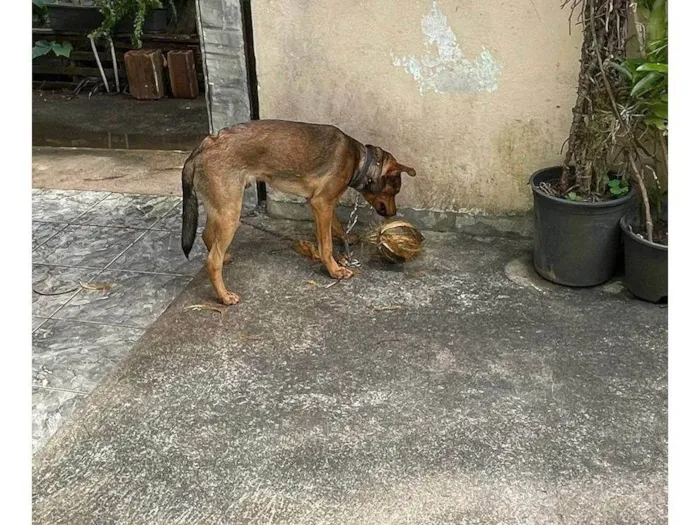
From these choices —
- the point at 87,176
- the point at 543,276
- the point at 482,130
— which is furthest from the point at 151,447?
the point at 87,176

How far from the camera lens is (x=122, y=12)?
8523 mm

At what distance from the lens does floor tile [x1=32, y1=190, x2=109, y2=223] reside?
5724 millimetres

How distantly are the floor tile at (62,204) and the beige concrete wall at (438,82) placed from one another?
1.77 metres

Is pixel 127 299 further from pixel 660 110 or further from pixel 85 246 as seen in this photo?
pixel 660 110

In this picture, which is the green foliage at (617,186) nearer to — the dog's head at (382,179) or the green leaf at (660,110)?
the green leaf at (660,110)

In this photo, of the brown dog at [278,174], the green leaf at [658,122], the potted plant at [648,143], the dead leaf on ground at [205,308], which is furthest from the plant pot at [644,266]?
the dead leaf on ground at [205,308]

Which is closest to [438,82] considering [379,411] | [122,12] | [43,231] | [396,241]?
[396,241]

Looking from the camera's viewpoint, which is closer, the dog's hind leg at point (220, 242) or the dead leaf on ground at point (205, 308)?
the dog's hind leg at point (220, 242)

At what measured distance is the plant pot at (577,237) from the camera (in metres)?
4.29

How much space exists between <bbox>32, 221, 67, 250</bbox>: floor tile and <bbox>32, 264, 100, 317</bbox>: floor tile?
40 cm

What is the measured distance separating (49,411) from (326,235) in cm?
193

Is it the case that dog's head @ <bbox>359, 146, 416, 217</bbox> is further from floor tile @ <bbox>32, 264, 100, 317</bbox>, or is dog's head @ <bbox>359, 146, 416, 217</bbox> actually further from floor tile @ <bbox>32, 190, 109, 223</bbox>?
floor tile @ <bbox>32, 190, 109, 223</bbox>

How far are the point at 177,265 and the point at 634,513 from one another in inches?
127

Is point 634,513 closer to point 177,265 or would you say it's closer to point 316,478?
point 316,478
